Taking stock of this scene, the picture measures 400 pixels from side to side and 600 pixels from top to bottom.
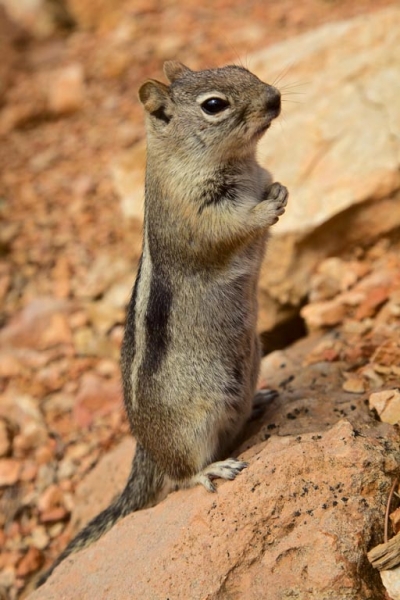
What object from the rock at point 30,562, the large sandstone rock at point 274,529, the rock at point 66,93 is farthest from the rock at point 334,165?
the rock at point 66,93

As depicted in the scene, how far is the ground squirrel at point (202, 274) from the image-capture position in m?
3.61

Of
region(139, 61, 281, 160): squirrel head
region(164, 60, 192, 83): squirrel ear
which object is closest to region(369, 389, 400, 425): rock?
region(139, 61, 281, 160): squirrel head

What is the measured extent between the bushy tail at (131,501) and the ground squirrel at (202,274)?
0.18 m

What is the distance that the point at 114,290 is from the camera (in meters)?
6.66

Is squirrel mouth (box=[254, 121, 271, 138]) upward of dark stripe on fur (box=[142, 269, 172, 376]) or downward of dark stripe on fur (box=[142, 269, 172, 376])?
upward

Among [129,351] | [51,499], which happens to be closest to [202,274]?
[129,351]

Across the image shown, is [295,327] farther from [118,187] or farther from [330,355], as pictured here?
[118,187]

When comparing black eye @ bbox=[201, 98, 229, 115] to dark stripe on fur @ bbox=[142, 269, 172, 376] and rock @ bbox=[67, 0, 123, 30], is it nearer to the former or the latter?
dark stripe on fur @ bbox=[142, 269, 172, 376]

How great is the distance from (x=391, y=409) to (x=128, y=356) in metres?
1.36

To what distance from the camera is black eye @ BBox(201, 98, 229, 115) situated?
12.0 ft

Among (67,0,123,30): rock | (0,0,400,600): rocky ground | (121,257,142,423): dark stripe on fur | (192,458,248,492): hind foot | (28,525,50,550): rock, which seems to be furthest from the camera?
(67,0,123,30): rock

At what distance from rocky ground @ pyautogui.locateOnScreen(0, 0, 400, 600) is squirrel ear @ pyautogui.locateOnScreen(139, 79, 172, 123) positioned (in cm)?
168

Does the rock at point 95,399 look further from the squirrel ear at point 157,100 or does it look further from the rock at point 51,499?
the squirrel ear at point 157,100

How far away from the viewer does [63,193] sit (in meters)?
8.25
